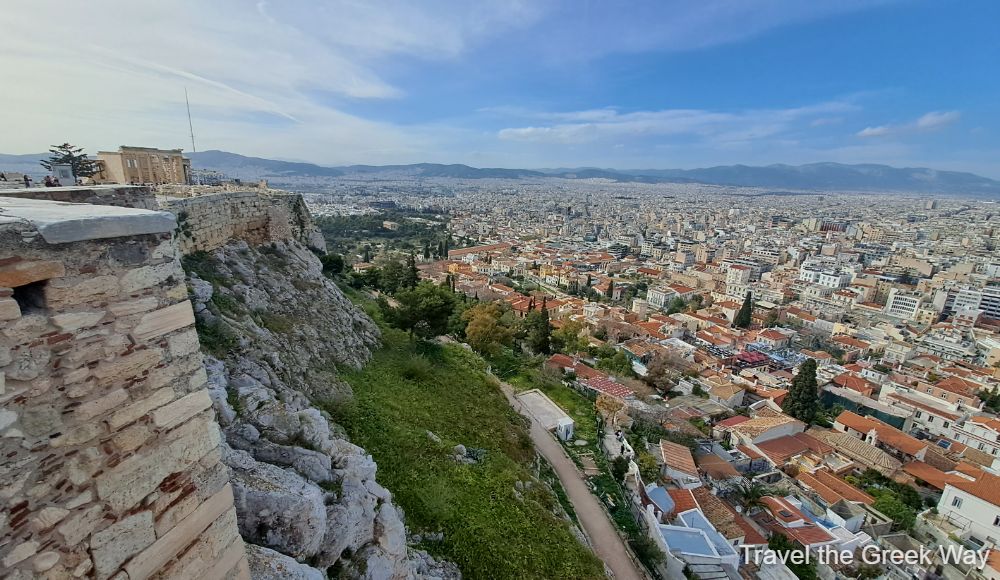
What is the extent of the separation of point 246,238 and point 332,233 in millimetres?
61012

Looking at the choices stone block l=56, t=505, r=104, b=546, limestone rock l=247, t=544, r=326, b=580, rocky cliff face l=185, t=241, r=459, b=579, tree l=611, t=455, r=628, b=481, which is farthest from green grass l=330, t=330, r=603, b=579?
stone block l=56, t=505, r=104, b=546

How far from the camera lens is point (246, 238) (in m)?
12.9

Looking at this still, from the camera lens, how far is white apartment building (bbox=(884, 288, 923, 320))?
48.5 meters

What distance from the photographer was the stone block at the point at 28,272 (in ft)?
6.14

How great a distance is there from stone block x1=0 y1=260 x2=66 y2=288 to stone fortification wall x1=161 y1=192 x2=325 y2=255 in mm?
8287

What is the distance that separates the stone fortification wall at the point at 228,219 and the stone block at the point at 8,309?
8.38 meters

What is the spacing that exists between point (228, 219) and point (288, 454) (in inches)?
344

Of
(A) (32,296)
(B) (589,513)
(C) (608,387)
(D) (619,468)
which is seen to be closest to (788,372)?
(C) (608,387)

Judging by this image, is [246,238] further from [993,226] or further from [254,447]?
[993,226]

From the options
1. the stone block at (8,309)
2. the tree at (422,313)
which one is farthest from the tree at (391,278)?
the stone block at (8,309)

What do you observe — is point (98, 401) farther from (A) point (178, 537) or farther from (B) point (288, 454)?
(B) point (288, 454)

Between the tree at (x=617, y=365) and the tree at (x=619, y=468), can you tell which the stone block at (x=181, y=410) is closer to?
the tree at (x=619, y=468)

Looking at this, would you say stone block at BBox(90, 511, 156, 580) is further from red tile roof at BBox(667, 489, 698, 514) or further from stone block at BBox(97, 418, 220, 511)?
red tile roof at BBox(667, 489, 698, 514)

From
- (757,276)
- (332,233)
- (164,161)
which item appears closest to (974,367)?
(757,276)
